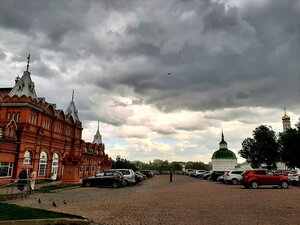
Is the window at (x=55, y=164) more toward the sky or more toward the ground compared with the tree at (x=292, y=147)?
more toward the ground

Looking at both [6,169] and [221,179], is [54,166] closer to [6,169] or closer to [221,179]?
[6,169]

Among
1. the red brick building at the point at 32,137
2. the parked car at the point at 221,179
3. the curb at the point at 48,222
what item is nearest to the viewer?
the curb at the point at 48,222

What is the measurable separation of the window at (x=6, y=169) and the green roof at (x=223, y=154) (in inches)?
2689

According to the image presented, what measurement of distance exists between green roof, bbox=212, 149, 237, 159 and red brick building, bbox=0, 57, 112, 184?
2149 inches

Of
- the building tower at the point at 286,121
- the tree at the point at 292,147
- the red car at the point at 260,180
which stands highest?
the building tower at the point at 286,121

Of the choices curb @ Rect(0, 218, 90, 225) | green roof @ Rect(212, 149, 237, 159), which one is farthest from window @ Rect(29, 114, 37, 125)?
green roof @ Rect(212, 149, 237, 159)

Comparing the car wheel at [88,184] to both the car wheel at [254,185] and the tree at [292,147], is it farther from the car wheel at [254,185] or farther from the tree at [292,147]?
the tree at [292,147]

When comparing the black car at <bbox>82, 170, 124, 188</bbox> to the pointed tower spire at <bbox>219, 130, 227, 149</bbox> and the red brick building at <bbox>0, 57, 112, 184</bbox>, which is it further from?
the pointed tower spire at <bbox>219, 130, 227, 149</bbox>

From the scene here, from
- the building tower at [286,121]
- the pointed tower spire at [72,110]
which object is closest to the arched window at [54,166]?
the pointed tower spire at [72,110]

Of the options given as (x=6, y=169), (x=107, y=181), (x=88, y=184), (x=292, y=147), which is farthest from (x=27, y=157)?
(x=292, y=147)

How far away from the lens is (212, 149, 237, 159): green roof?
3457 inches

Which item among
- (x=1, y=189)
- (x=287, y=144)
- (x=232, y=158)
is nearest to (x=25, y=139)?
(x=1, y=189)

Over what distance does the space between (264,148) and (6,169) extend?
176ft

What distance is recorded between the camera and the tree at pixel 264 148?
6525cm
